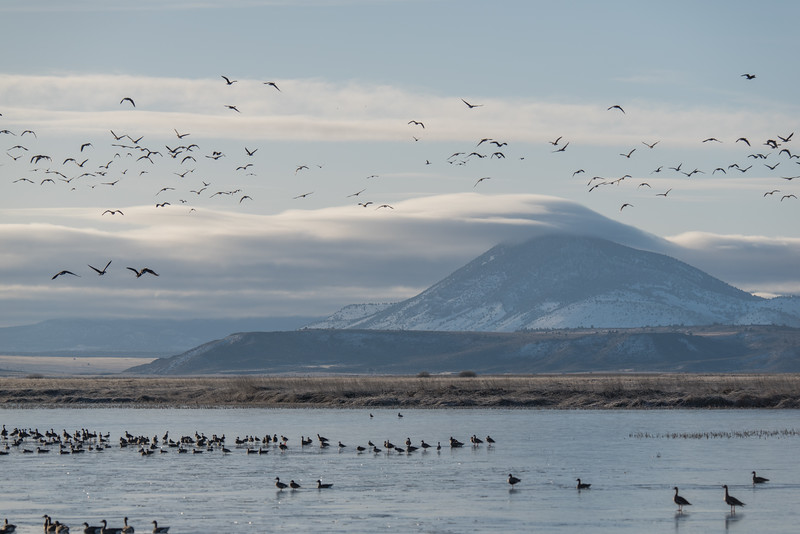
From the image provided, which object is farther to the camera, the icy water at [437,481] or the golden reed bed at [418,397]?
the golden reed bed at [418,397]

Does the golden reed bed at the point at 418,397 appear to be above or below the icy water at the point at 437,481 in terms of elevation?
above

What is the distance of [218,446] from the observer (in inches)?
2377

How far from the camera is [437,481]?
45.7 metres

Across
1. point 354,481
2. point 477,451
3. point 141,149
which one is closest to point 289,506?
point 354,481

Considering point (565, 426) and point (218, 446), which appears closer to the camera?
point (218, 446)

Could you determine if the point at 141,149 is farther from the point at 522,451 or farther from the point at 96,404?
the point at 96,404

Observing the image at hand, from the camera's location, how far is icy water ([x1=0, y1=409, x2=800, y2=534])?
36.3m

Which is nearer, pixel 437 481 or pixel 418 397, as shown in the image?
pixel 437 481

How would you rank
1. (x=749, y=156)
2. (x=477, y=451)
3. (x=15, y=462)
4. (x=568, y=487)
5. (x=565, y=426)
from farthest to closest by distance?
(x=565, y=426)
(x=749, y=156)
(x=477, y=451)
(x=15, y=462)
(x=568, y=487)

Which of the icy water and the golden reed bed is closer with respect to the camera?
the icy water

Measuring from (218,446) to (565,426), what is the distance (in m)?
22.4

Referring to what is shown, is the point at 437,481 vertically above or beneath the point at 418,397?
beneath

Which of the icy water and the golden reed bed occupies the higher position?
the golden reed bed

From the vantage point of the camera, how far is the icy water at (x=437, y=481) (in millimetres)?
36281
